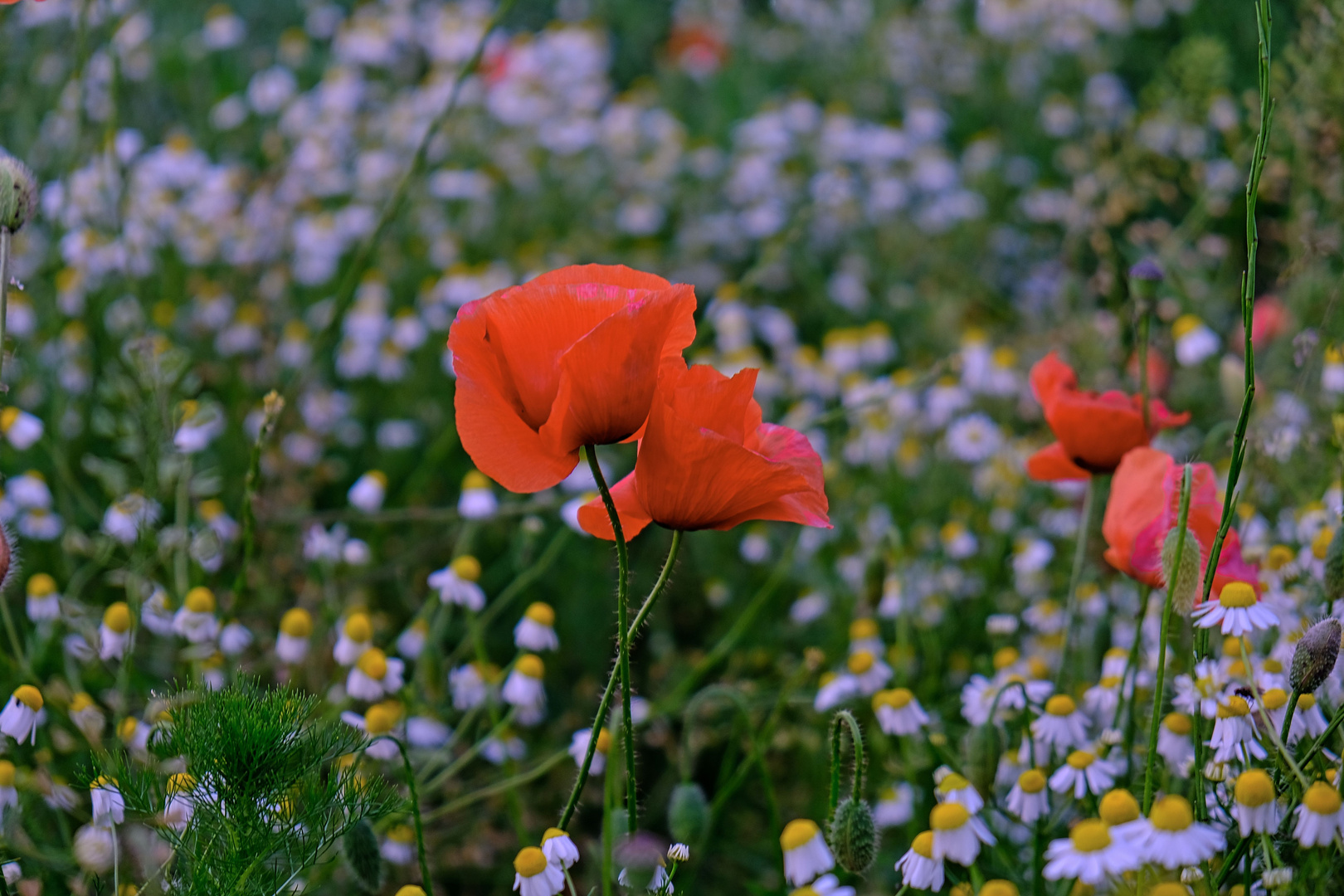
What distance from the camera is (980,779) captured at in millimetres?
1094

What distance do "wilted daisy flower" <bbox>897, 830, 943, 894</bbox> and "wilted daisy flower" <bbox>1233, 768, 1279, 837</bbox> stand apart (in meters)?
0.21

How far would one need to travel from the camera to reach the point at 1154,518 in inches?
41.0

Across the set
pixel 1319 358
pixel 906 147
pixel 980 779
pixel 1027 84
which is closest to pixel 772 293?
pixel 906 147

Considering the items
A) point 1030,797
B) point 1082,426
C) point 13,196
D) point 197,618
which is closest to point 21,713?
point 197,618

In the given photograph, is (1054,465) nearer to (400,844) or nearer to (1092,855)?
(1092,855)

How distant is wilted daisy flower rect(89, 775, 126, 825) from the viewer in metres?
0.92

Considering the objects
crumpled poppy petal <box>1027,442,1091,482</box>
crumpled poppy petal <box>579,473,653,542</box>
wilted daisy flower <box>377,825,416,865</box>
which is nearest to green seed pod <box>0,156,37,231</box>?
crumpled poppy petal <box>579,473,653,542</box>

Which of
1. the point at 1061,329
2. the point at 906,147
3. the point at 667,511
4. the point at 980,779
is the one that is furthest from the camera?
the point at 906,147

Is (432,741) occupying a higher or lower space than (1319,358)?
lower

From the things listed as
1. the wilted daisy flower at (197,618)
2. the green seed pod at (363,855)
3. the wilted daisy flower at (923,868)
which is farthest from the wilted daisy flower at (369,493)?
the wilted daisy flower at (923,868)

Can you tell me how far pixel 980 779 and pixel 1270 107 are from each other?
2.01ft

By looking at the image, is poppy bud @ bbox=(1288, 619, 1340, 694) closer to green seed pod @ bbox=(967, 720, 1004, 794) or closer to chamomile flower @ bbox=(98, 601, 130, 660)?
green seed pod @ bbox=(967, 720, 1004, 794)

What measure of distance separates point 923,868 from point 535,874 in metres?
0.30

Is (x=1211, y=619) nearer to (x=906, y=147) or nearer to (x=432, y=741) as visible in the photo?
Result: (x=432, y=741)
